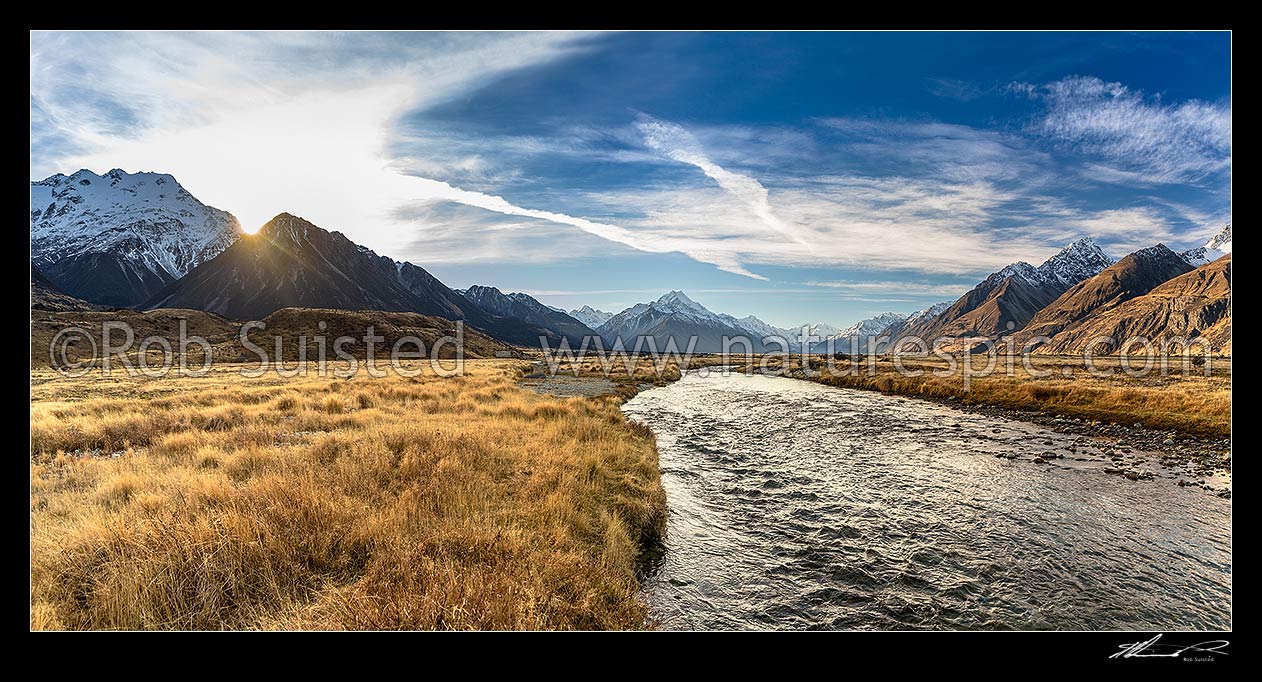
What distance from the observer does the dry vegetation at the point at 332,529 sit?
423 cm

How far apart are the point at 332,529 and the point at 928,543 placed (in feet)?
33.6

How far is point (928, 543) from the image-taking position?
891cm

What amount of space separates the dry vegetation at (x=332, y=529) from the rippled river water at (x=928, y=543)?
1.59 meters

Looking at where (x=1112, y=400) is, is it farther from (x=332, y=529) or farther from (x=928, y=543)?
(x=332, y=529)

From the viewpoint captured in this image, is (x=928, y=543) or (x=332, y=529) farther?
(x=928, y=543)
